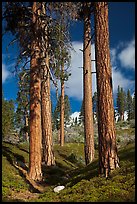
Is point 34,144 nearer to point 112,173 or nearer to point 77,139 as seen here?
point 112,173

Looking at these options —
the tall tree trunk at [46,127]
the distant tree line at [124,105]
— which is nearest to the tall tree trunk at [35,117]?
the tall tree trunk at [46,127]

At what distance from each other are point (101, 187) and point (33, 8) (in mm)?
8203

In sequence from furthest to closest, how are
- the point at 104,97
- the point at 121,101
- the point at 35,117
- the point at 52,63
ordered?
1. the point at 121,101
2. the point at 52,63
3. the point at 35,117
4. the point at 104,97

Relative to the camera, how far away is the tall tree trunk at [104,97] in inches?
342

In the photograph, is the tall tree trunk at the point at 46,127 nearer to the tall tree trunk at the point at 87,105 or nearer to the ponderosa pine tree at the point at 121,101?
the tall tree trunk at the point at 87,105

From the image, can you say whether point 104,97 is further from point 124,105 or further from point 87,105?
point 124,105

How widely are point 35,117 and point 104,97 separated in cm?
380

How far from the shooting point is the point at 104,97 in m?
8.93

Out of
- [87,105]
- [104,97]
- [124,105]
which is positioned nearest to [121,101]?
[124,105]

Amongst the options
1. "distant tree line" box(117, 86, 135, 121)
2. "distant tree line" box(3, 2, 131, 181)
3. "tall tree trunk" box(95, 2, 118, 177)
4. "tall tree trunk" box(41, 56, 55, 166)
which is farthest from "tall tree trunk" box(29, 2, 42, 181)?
"distant tree line" box(117, 86, 135, 121)

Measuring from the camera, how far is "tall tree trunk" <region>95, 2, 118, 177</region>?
8.69m

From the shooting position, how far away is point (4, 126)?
147 ft

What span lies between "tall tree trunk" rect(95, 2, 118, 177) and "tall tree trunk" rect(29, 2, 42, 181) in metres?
3.53

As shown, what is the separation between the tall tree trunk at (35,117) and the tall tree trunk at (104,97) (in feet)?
11.6
